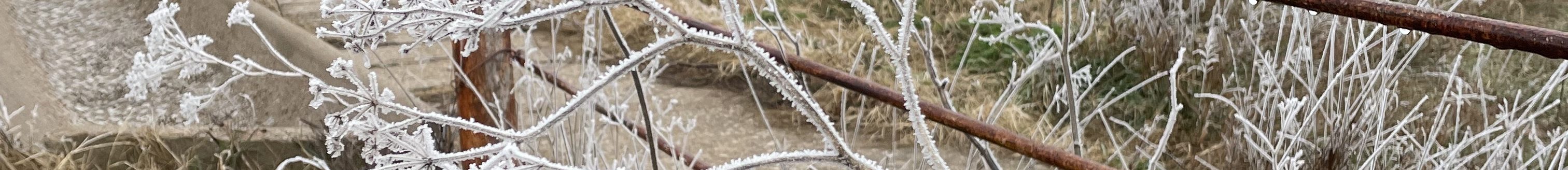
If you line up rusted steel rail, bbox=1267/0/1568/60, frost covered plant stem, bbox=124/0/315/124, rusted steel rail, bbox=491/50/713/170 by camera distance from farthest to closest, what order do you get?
rusted steel rail, bbox=491/50/713/170, frost covered plant stem, bbox=124/0/315/124, rusted steel rail, bbox=1267/0/1568/60

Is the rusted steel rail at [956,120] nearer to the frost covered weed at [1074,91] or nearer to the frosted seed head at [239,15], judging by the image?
the frost covered weed at [1074,91]

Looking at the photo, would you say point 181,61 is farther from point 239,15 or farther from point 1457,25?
point 1457,25

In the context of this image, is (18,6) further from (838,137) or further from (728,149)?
(838,137)

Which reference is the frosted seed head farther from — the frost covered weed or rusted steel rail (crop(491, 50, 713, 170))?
rusted steel rail (crop(491, 50, 713, 170))

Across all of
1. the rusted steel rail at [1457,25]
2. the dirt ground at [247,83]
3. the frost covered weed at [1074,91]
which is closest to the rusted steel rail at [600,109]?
the frost covered weed at [1074,91]

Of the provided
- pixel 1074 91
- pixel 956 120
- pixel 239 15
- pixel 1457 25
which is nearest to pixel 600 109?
pixel 239 15

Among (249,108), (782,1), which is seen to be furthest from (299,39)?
(782,1)

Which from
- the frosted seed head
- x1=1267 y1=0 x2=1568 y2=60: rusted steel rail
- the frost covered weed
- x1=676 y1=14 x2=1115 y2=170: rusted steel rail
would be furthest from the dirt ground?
x1=1267 y1=0 x2=1568 y2=60: rusted steel rail
